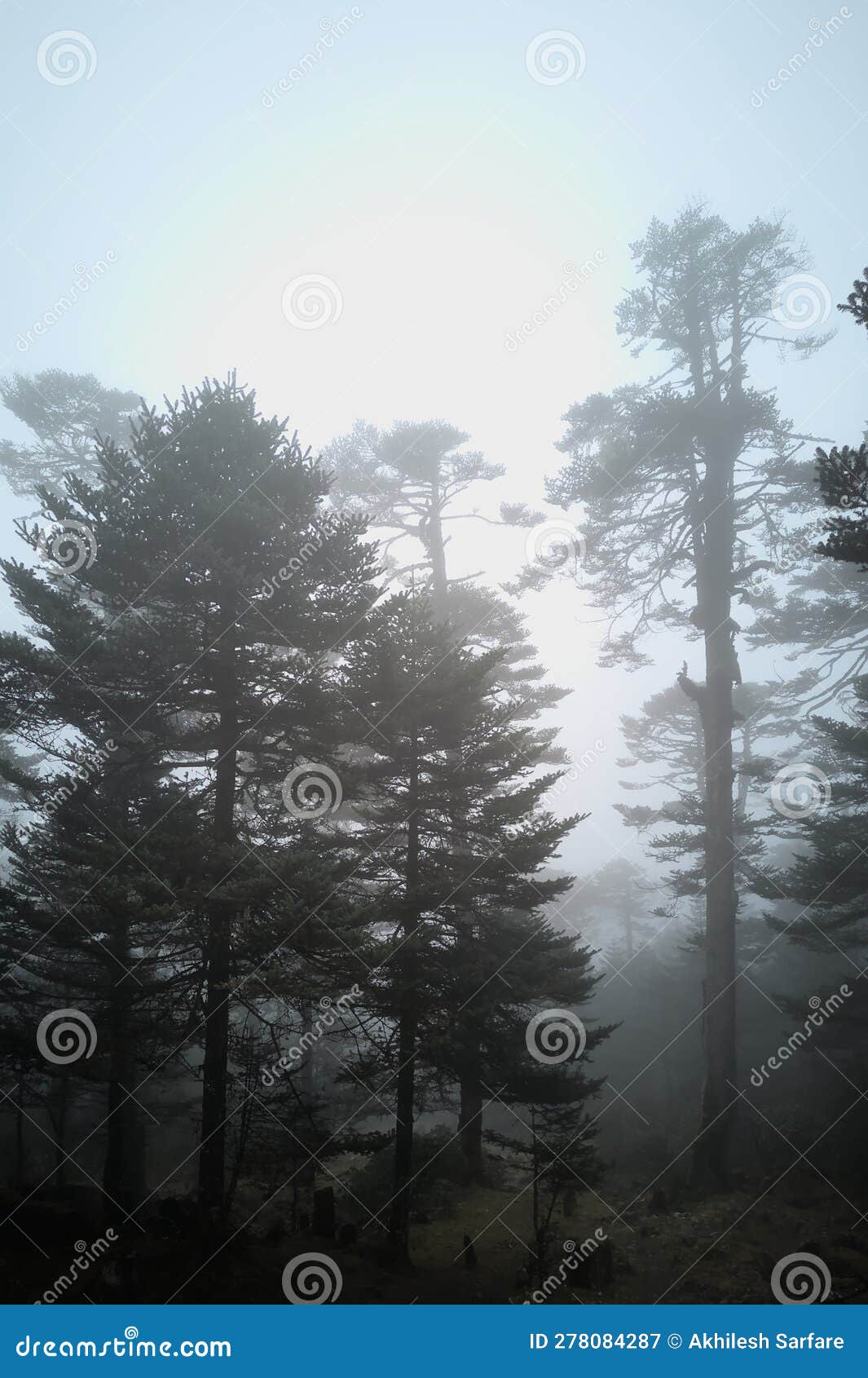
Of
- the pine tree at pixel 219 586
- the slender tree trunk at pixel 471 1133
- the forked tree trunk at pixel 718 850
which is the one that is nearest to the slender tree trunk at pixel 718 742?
the forked tree trunk at pixel 718 850

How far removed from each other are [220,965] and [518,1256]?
22.8 ft

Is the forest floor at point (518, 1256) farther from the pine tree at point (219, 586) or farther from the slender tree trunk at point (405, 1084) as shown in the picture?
the pine tree at point (219, 586)

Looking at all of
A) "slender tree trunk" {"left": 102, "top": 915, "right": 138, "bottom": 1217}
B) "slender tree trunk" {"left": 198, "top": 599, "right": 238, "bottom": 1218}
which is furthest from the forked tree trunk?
"slender tree trunk" {"left": 102, "top": 915, "right": 138, "bottom": 1217}

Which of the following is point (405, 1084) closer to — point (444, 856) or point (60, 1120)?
point (444, 856)

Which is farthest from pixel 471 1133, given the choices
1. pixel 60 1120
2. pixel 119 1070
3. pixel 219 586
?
pixel 219 586

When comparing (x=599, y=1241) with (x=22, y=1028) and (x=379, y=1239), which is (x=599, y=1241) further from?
(x=22, y=1028)

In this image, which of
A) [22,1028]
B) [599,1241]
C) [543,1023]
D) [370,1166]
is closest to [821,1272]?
[599,1241]

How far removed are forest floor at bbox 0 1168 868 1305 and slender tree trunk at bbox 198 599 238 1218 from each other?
79 cm

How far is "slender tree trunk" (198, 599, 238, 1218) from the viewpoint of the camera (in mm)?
8727

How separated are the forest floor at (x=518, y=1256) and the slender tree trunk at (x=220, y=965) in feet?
2.59

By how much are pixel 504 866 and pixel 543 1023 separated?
2878 mm

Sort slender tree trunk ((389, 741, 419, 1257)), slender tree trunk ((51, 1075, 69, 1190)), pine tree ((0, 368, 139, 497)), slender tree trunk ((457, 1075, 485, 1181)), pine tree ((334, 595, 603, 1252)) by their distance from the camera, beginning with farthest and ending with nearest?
pine tree ((0, 368, 139, 497)), slender tree trunk ((51, 1075, 69, 1190)), slender tree trunk ((457, 1075, 485, 1181)), pine tree ((334, 595, 603, 1252)), slender tree trunk ((389, 741, 419, 1257))

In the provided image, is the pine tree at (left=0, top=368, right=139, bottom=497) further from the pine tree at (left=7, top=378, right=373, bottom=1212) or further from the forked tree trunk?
the forked tree trunk

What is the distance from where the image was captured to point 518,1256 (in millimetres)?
10547
